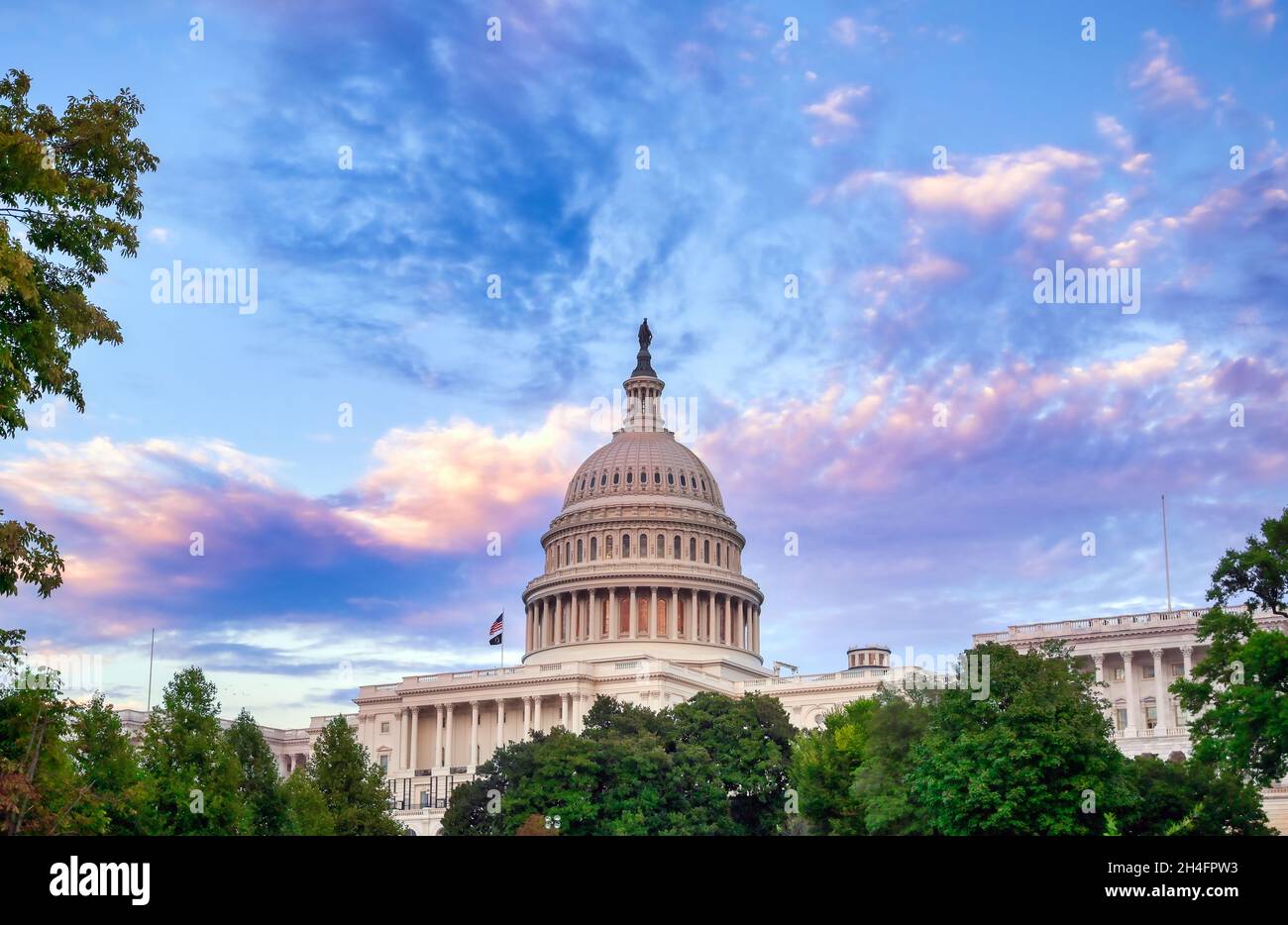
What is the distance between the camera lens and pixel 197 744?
66.1m

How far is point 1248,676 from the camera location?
217 ft

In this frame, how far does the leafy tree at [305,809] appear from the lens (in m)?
82.4

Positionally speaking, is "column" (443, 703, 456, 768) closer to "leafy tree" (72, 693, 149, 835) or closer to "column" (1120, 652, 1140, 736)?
"column" (1120, 652, 1140, 736)

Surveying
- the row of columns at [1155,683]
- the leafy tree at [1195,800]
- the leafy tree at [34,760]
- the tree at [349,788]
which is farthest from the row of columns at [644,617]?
the leafy tree at [34,760]

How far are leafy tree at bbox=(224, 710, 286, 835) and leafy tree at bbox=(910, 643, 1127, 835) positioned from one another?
30508 mm

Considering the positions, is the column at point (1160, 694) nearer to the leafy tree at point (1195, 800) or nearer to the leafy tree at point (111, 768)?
the leafy tree at point (1195, 800)

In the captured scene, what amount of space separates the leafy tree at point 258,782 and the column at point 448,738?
69.8m

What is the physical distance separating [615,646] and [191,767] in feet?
366

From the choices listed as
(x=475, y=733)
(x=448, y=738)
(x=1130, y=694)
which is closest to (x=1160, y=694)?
(x=1130, y=694)

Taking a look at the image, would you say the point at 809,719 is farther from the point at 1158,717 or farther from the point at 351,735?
the point at 351,735

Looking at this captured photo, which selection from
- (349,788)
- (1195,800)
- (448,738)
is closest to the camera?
(1195,800)

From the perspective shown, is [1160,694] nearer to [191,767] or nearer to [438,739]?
[438,739]

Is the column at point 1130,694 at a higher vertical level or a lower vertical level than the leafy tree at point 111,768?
higher

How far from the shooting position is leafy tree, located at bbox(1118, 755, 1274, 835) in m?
69.4
